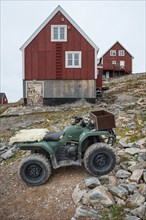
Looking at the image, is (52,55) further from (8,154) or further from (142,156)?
(142,156)

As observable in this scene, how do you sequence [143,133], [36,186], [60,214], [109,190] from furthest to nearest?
1. [143,133]
2. [36,186]
3. [109,190]
4. [60,214]

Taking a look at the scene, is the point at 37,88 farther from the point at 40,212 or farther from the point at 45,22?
the point at 40,212

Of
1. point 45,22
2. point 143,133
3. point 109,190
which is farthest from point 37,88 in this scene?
point 109,190

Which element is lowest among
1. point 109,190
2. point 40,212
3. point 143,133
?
point 40,212

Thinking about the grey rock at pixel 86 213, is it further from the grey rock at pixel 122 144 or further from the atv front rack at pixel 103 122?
the grey rock at pixel 122 144

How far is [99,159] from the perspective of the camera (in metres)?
6.68

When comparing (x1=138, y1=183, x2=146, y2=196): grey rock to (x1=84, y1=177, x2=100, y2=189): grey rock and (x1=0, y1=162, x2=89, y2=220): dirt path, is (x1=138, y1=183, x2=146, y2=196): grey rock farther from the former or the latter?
(x1=0, y1=162, x2=89, y2=220): dirt path

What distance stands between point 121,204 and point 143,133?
5.16 m

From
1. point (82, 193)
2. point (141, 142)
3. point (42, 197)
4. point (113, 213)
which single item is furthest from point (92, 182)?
point (141, 142)

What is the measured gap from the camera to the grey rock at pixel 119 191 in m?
5.85

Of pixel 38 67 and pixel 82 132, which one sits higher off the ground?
pixel 38 67

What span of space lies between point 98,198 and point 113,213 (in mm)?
478

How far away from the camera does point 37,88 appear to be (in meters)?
21.6

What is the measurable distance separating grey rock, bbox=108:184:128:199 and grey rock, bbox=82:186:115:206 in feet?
0.48
